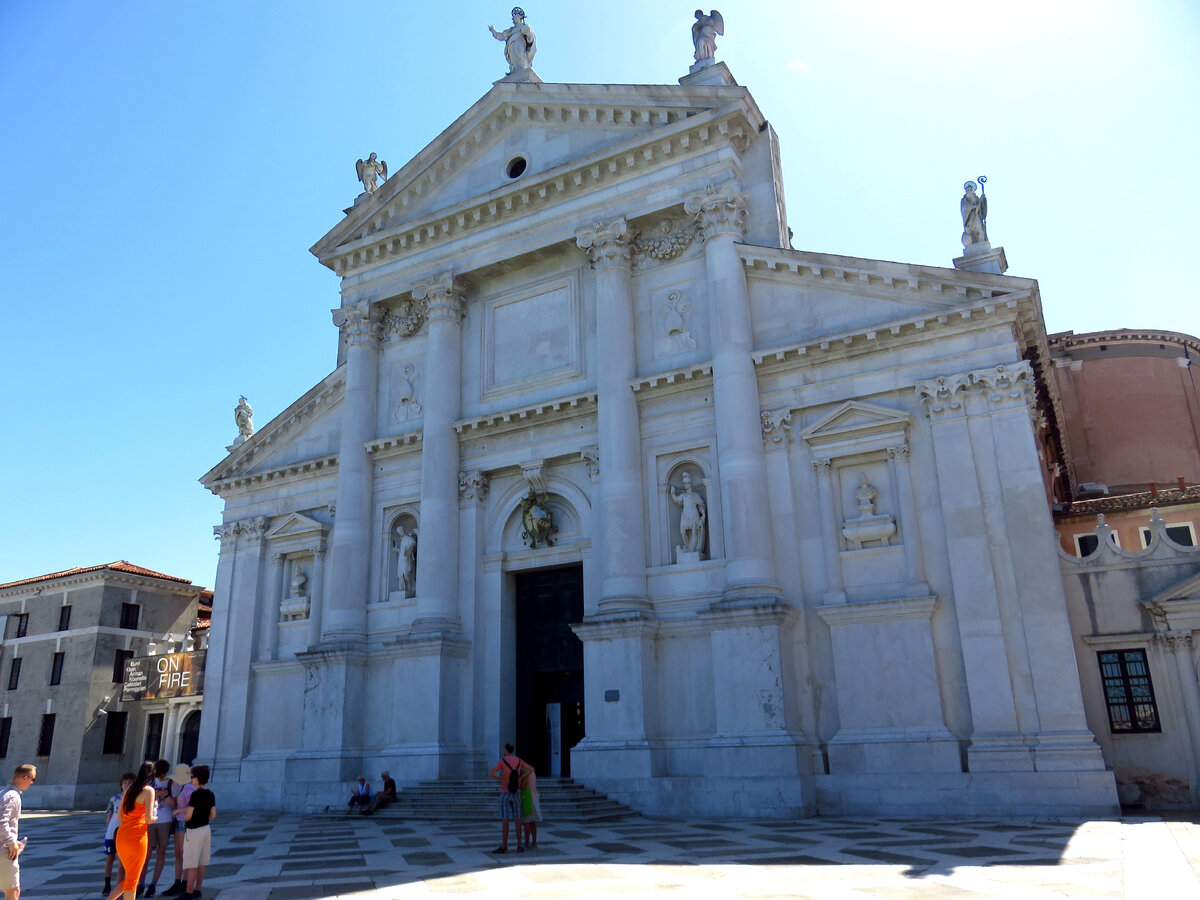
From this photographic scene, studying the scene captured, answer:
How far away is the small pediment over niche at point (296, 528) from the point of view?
28969mm

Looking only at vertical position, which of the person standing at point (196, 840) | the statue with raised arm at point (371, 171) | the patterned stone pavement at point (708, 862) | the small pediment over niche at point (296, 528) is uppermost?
the statue with raised arm at point (371, 171)

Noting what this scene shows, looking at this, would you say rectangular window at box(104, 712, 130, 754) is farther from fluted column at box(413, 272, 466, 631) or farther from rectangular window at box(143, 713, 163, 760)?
fluted column at box(413, 272, 466, 631)

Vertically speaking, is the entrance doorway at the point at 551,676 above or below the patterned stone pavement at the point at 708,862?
above

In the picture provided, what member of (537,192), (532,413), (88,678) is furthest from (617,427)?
(88,678)

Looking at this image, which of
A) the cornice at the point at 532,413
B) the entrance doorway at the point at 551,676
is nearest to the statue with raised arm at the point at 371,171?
the cornice at the point at 532,413

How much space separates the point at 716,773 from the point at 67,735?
33.7 meters

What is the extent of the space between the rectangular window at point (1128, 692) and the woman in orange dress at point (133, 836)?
17647 mm

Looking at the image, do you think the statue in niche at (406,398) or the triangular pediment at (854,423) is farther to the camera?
the statue in niche at (406,398)

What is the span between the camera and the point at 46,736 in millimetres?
41781

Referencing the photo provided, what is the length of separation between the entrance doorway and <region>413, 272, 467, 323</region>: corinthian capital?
8.33m

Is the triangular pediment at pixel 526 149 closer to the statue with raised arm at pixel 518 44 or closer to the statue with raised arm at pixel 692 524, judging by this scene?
the statue with raised arm at pixel 518 44

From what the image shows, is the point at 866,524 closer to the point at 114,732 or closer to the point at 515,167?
the point at 515,167

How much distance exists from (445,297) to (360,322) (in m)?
3.40

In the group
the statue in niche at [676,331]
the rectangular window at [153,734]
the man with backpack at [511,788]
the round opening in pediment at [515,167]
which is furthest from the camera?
the rectangular window at [153,734]
